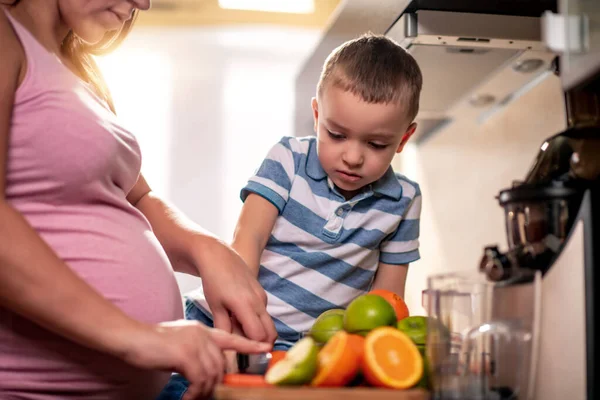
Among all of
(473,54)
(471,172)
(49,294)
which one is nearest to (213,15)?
(471,172)

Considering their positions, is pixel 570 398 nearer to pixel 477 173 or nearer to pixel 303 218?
pixel 303 218

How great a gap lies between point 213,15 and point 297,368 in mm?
2703

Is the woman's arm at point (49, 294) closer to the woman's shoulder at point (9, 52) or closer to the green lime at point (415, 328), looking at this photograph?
the woman's shoulder at point (9, 52)

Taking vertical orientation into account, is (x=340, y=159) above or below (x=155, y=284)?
above

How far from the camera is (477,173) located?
83.7 inches

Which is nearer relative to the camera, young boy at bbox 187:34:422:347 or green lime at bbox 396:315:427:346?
green lime at bbox 396:315:427:346

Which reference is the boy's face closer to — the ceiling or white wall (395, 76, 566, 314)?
white wall (395, 76, 566, 314)

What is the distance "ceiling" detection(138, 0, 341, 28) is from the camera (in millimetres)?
3072

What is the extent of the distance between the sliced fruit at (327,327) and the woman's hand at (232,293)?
84 millimetres

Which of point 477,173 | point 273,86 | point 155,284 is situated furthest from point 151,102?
point 155,284

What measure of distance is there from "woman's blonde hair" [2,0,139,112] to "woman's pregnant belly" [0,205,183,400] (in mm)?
270

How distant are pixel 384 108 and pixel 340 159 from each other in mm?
115

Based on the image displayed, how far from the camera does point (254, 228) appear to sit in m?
1.18

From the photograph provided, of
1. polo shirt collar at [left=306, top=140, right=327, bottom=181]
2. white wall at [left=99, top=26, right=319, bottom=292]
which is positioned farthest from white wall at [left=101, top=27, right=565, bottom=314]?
polo shirt collar at [left=306, top=140, right=327, bottom=181]
